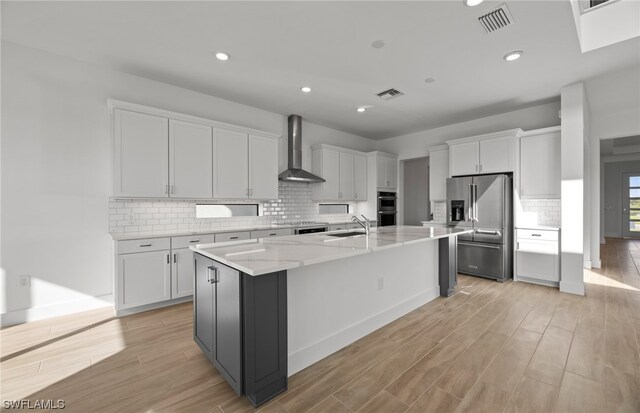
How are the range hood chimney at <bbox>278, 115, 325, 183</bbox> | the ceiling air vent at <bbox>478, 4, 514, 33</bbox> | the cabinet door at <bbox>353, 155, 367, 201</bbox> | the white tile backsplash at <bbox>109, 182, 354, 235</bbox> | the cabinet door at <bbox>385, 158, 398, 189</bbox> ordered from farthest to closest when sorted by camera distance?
the cabinet door at <bbox>385, 158, 398, 189</bbox> < the cabinet door at <bbox>353, 155, 367, 201</bbox> < the range hood chimney at <bbox>278, 115, 325, 183</bbox> < the white tile backsplash at <bbox>109, 182, 354, 235</bbox> < the ceiling air vent at <bbox>478, 4, 514, 33</bbox>

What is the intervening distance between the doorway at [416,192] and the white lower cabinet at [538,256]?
124 inches

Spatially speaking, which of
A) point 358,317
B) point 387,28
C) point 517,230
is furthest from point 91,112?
point 517,230

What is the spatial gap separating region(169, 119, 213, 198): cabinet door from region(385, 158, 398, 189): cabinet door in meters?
4.00

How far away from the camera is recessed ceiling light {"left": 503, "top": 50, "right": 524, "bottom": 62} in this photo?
9.91 ft

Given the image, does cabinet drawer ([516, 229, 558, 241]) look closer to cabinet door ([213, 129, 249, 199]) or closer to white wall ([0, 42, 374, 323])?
cabinet door ([213, 129, 249, 199])

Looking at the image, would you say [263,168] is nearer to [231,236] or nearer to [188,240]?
[231,236]

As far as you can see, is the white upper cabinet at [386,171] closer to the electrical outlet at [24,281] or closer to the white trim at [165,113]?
the white trim at [165,113]

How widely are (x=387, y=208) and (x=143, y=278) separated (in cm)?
481

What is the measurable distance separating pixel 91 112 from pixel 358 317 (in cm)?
383

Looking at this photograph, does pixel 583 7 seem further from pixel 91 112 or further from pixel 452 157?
pixel 91 112

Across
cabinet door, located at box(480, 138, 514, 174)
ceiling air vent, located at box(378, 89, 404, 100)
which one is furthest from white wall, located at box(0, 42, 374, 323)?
cabinet door, located at box(480, 138, 514, 174)

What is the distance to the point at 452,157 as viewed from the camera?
5184 millimetres

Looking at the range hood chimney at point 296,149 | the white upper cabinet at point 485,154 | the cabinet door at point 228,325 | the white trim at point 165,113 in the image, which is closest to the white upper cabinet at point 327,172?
the range hood chimney at point 296,149

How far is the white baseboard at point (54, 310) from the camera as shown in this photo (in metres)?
2.83
